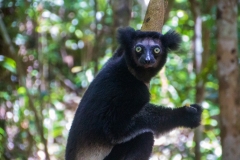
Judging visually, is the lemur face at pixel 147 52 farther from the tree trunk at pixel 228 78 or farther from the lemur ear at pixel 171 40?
the tree trunk at pixel 228 78

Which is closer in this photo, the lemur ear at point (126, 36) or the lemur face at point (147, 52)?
the lemur face at point (147, 52)

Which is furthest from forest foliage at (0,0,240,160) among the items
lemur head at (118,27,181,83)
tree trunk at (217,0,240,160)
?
lemur head at (118,27,181,83)

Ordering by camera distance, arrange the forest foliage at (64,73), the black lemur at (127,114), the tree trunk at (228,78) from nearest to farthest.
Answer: the black lemur at (127,114)
the tree trunk at (228,78)
the forest foliage at (64,73)

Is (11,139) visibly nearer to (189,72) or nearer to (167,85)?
(167,85)

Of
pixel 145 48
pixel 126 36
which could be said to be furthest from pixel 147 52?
pixel 126 36

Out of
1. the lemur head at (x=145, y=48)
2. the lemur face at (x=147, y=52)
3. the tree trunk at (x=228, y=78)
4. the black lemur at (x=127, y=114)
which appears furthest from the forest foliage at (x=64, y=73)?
the lemur face at (x=147, y=52)

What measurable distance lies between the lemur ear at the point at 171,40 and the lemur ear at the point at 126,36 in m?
0.29

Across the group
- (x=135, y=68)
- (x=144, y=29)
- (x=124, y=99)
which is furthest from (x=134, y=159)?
(x=144, y=29)

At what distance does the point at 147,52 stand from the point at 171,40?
1.16 feet

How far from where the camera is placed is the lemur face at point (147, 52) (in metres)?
3.61

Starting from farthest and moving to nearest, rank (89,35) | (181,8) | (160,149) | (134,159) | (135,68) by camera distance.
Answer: (89,35)
(181,8)
(160,149)
(135,68)
(134,159)

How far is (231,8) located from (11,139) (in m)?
3.67

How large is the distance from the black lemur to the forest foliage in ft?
4.85

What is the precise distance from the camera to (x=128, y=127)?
3572 millimetres
